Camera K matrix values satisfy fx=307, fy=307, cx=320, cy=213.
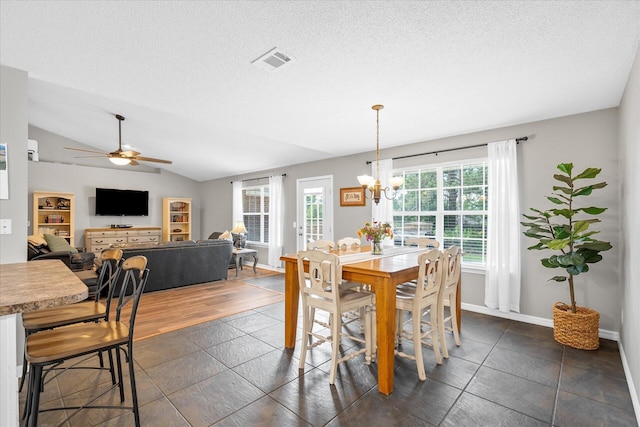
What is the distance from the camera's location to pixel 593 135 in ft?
10.6

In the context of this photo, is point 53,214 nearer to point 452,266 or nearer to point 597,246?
point 452,266

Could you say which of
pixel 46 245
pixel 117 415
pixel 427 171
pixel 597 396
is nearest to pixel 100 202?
pixel 46 245

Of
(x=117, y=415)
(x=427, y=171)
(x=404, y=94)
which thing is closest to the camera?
(x=117, y=415)

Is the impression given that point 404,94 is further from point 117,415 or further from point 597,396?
point 117,415

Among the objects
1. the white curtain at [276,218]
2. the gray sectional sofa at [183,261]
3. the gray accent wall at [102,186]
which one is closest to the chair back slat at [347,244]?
the gray sectional sofa at [183,261]

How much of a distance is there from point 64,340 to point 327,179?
4686 mm

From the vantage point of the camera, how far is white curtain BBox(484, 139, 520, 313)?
3.62 meters

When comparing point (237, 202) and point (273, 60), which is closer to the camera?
point (273, 60)

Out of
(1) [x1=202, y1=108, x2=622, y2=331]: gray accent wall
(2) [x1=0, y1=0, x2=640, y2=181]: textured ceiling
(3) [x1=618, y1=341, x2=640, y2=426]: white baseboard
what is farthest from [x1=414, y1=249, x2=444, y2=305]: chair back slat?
(1) [x1=202, y1=108, x2=622, y2=331]: gray accent wall

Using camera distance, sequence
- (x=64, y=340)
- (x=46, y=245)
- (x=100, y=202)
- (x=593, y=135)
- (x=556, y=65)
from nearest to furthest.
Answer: (x=64, y=340) < (x=556, y=65) < (x=593, y=135) < (x=46, y=245) < (x=100, y=202)

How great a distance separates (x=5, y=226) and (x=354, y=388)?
299 centimetres

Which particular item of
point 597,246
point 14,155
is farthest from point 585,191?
point 14,155

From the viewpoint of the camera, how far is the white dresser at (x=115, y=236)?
7.36 m

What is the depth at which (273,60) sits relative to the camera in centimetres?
234
